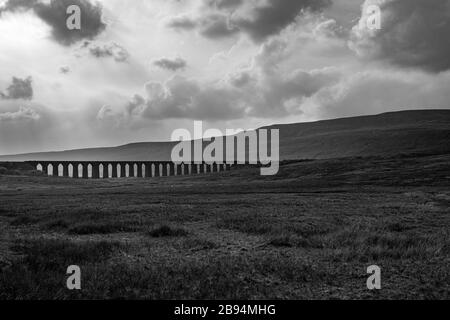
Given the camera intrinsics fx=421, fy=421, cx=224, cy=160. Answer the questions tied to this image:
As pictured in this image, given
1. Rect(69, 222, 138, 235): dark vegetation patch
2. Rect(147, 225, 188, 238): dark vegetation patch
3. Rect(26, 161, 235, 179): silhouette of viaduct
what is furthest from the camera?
Rect(26, 161, 235, 179): silhouette of viaduct

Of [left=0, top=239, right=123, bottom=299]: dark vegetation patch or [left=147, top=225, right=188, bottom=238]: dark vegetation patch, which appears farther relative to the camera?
[left=147, top=225, right=188, bottom=238]: dark vegetation patch

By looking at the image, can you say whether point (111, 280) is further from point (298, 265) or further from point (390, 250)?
point (390, 250)

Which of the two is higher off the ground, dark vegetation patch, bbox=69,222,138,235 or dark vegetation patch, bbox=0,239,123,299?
dark vegetation patch, bbox=0,239,123,299

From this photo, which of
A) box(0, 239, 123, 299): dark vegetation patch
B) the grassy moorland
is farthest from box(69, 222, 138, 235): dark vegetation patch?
box(0, 239, 123, 299): dark vegetation patch

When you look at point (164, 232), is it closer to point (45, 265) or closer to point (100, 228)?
point (100, 228)

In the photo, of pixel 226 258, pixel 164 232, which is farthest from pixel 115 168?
pixel 226 258

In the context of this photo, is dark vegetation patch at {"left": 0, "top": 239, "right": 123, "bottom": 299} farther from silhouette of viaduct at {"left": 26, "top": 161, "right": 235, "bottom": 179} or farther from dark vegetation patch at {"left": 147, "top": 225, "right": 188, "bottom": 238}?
silhouette of viaduct at {"left": 26, "top": 161, "right": 235, "bottom": 179}

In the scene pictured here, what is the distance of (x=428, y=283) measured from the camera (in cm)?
911

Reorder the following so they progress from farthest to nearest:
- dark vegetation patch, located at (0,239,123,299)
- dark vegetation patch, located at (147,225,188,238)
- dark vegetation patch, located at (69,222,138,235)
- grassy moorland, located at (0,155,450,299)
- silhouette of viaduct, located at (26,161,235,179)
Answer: silhouette of viaduct, located at (26,161,235,179), dark vegetation patch, located at (69,222,138,235), dark vegetation patch, located at (147,225,188,238), grassy moorland, located at (0,155,450,299), dark vegetation patch, located at (0,239,123,299)

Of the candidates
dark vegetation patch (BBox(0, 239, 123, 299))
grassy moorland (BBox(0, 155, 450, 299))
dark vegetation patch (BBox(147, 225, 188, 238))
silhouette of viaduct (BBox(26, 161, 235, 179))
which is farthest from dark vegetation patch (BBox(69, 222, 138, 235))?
silhouette of viaduct (BBox(26, 161, 235, 179))

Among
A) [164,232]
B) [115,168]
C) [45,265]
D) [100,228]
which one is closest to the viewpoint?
[45,265]

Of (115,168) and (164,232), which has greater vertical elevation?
(115,168)

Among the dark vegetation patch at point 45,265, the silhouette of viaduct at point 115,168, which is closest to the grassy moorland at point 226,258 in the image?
the dark vegetation patch at point 45,265

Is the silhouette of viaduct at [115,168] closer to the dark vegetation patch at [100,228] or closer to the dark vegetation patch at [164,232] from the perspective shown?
the dark vegetation patch at [100,228]
